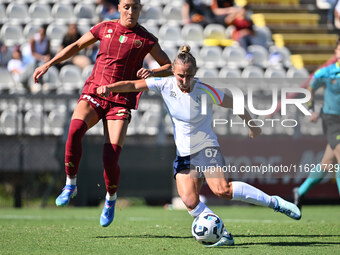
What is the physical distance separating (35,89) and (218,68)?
4637 millimetres

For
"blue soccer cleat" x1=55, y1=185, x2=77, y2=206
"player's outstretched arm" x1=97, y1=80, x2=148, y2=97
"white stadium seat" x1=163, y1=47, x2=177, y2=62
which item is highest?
"player's outstretched arm" x1=97, y1=80, x2=148, y2=97

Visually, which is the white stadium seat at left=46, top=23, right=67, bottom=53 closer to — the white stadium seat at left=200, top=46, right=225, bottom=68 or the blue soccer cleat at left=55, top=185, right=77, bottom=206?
the white stadium seat at left=200, top=46, right=225, bottom=68

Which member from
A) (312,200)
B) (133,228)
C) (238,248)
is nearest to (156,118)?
(312,200)

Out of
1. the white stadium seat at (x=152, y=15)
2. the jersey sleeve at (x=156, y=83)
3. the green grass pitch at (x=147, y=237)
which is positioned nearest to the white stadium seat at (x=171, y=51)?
the white stadium seat at (x=152, y=15)

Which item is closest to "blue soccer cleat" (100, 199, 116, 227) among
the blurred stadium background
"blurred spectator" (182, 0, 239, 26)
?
the blurred stadium background

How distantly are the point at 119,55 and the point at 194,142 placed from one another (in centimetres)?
159

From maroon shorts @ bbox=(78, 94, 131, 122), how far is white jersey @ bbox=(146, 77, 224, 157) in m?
0.93

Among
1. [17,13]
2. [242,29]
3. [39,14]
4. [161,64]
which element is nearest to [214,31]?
[242,29]

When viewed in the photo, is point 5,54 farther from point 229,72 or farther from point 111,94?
point 111,94

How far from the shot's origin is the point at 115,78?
7.62 meters

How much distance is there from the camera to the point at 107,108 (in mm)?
7602

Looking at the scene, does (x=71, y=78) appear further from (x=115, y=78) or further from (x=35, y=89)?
(x=115, y=78)

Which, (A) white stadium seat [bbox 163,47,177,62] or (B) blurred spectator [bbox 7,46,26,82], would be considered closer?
(B) blurred spectator [bbox 7,46,26,82]

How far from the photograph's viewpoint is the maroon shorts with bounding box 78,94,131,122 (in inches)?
297
